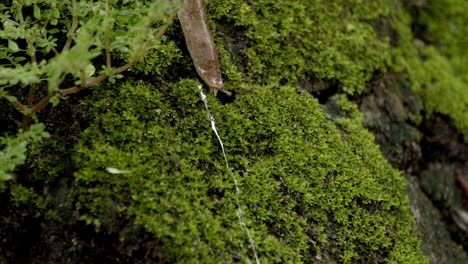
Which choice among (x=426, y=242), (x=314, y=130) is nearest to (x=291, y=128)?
(x=314, y=130)

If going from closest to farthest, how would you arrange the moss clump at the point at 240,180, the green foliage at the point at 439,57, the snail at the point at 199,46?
1. the moss clump at the point at 240,180
2. the snail at the point at 199,46
3. the green foliage at the point at 439,57

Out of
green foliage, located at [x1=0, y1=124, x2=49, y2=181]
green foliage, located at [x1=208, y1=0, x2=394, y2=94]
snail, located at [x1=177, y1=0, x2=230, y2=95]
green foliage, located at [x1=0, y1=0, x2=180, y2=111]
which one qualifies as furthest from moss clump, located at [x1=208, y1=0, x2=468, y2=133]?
green foliage, located at [x1=0, y1=124, x2=49, y2=181]

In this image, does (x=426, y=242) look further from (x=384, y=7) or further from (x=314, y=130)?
(x=384, y=7)

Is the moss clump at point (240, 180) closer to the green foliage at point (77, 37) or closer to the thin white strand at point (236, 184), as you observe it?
the thin white strand at point (236, 184)

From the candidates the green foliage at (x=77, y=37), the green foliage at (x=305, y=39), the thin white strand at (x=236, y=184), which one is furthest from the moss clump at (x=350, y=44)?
the green foliage at (x=77, y=37)

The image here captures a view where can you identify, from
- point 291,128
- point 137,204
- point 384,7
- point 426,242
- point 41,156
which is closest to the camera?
point 137,204

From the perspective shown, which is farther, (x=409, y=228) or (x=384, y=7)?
(x=384, y=7)
